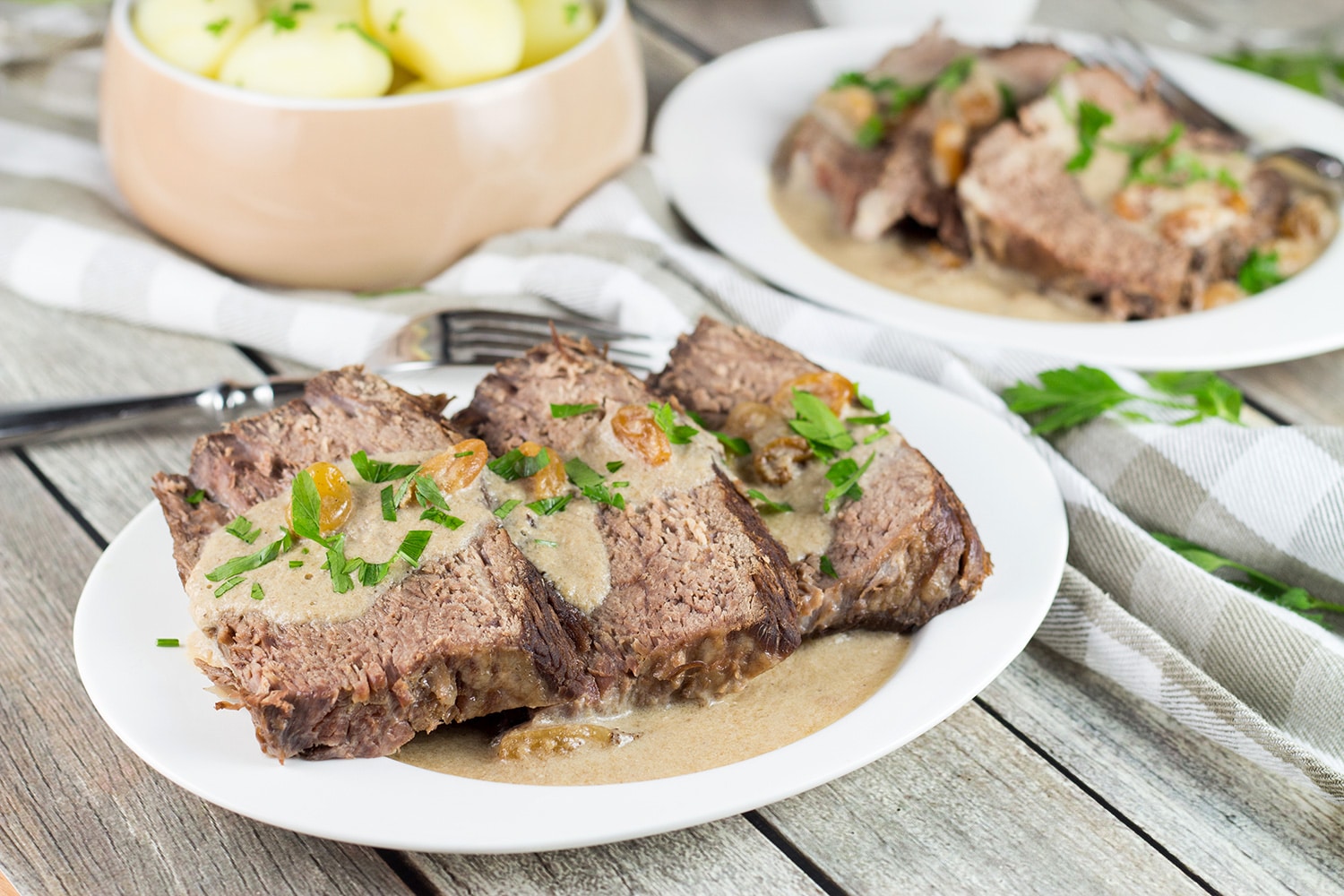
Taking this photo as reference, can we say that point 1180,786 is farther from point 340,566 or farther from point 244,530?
point 244,530

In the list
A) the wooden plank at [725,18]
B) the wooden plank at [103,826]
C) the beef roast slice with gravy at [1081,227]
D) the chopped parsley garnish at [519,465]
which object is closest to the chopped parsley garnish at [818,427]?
the chopped parsley garnish at [519,465]

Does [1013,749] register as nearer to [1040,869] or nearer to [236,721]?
[1040,869]

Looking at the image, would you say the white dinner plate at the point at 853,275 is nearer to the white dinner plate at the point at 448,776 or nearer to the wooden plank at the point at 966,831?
the white dinner plate at the point at 448,776

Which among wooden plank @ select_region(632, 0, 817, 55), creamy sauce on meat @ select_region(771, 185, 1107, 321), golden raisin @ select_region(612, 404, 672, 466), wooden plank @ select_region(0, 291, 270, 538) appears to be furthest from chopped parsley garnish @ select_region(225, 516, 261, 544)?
wooden plank @ select_region(632, 0, 817, 55)

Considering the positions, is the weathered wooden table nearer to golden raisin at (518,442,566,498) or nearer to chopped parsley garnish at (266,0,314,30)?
golden raisin at (518,442,566,498)

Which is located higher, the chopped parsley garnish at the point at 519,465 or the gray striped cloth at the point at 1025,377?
the chopped parsley garnish at the point at 519,465

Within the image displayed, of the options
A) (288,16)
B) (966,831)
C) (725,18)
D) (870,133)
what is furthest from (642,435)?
(725,18)
